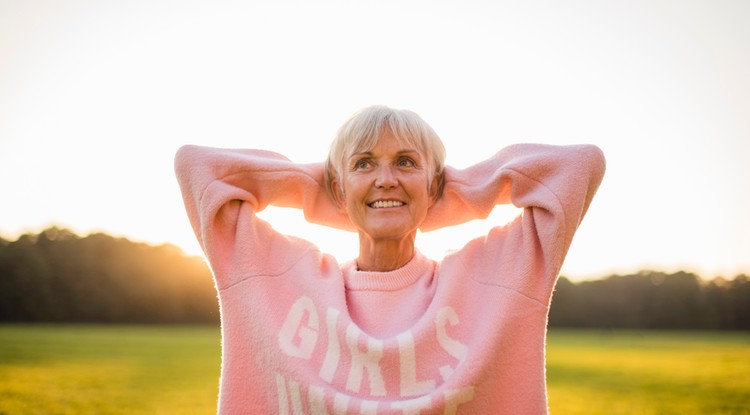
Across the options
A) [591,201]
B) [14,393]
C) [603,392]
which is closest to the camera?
[591,201]

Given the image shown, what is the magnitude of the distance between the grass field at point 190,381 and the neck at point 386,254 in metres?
8.63

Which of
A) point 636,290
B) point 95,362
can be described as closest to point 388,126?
point 95,362

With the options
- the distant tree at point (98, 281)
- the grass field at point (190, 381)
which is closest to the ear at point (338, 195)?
the grass field at point (190, 381)

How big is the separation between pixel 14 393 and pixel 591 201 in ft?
41.7

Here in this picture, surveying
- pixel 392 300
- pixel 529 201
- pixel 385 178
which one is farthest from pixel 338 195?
pixel 529 201

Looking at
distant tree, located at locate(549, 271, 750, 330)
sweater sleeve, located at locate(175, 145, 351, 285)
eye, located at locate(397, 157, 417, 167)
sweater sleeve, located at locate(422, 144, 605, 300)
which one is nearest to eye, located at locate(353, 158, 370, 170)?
eye, located at locate(397, 157, 417, 167)

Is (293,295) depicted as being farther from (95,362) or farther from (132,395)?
(95,362)

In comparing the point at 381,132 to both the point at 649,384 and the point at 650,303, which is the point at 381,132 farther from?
the point at 650,303

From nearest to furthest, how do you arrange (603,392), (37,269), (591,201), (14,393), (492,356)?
1. (492,356)
2. (591,201)
3. (14,393)
4. (603,392)
5. (37,269)

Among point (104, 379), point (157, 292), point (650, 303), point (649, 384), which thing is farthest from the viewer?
point (650, 303)

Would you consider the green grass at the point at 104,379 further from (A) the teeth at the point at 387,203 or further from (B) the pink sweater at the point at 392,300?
(A) the teeth at the point at 387,203

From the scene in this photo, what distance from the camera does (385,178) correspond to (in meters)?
2.41

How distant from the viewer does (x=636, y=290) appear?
5734 centimetres

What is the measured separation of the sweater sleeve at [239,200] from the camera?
246 centimetres
